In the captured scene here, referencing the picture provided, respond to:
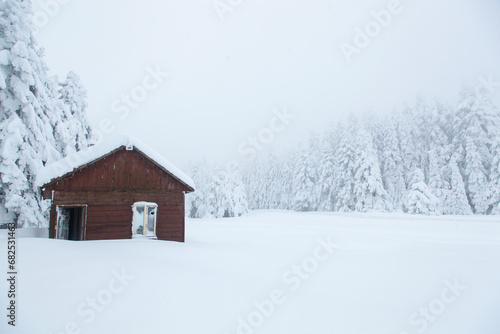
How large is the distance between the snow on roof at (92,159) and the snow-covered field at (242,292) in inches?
161

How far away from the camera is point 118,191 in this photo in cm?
1462

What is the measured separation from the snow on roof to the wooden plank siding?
34 cm

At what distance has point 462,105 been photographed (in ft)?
121

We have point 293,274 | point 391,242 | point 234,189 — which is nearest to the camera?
point 293,274

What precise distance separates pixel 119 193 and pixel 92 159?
2.19 meters

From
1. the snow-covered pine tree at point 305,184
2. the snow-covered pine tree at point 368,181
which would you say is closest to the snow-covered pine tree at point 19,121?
the snow-covered pine tree at point 368,181

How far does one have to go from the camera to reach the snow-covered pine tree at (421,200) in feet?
103

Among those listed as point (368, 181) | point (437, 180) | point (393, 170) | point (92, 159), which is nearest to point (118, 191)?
point (92, 159)

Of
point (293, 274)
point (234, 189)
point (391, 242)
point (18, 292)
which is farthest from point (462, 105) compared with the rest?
point (18, 292)

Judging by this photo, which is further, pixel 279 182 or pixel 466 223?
pixel 279 182

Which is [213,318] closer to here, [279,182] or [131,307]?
[131,307]

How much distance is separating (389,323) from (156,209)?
1247 cm

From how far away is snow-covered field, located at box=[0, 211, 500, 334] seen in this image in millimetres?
5305

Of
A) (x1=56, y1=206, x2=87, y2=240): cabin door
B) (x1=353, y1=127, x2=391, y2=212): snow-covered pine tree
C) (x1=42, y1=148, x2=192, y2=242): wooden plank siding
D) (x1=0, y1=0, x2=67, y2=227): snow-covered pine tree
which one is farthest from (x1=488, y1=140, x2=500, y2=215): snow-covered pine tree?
(x1=0, y1=0, x2=67, y2=227): snow-covered pine tree
